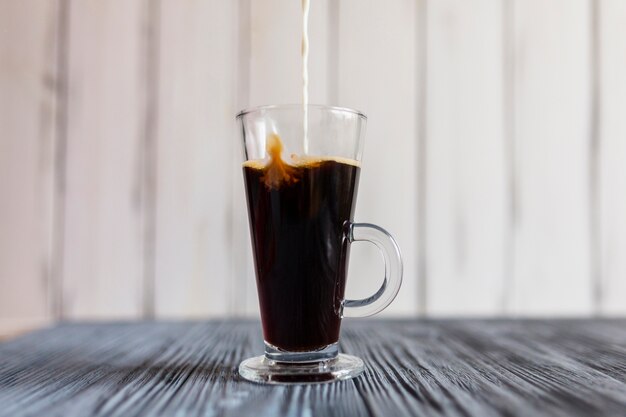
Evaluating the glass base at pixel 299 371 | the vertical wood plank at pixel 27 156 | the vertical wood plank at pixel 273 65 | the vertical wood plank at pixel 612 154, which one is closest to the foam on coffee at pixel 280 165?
the glass base at pixel 299 371

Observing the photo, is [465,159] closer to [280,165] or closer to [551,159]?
[551,159]

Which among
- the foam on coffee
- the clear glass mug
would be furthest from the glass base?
the foam on coffee

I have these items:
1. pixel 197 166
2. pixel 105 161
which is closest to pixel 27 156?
pixel 105 161

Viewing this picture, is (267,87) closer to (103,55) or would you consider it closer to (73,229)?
(103,55)

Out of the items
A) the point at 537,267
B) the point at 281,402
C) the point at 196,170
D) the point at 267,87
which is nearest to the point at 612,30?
the point at 537,267

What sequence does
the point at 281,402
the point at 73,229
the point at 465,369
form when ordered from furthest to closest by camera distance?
the point at 73,229 < the point at 465,369 < the point at 281,402

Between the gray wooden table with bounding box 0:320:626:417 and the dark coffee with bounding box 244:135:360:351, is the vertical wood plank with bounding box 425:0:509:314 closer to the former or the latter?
the gray wooden table with bounding box 0:320:626:417

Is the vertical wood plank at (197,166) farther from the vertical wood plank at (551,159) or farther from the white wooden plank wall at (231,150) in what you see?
the vertical wood plank at (551,159)
